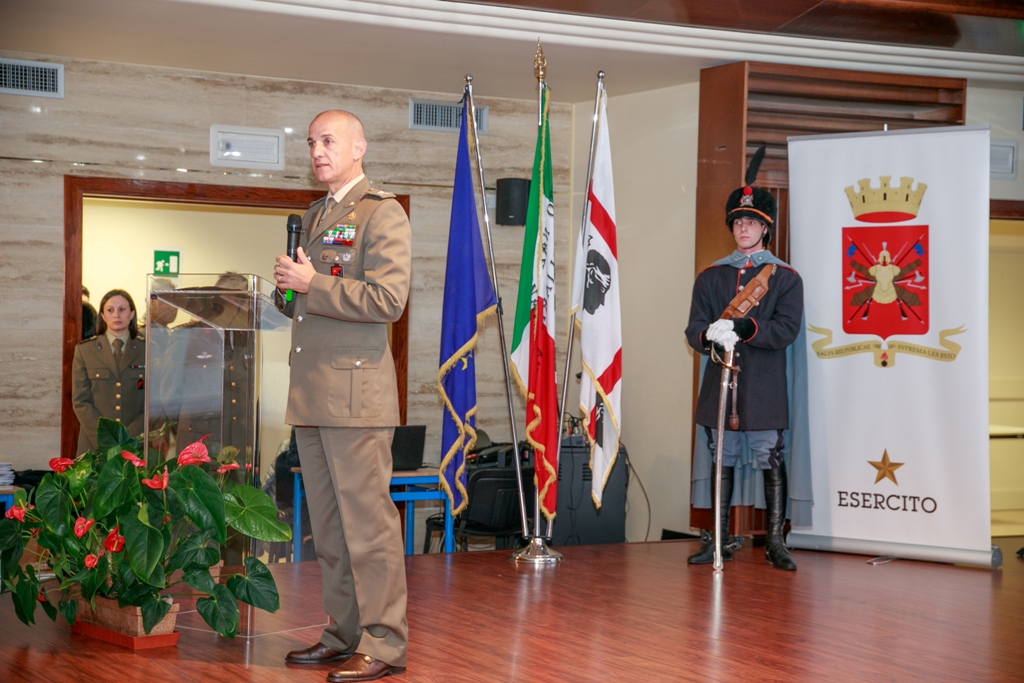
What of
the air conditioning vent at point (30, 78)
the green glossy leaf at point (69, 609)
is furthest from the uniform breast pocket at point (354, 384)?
the air conditioning vent at point (30, 78)

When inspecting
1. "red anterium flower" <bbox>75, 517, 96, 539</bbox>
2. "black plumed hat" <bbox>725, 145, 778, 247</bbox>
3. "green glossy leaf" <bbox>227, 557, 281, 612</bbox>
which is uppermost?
"black plumed hat" <bbox>725, 145, 778, 247</bbox>

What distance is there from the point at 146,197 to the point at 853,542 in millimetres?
4364

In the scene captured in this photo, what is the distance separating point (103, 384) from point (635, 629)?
351 cm

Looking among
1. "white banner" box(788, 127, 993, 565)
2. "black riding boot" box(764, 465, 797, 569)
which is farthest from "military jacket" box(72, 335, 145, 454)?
"white banner" box(788, 127, 993, 565)

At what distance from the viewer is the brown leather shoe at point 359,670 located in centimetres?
296

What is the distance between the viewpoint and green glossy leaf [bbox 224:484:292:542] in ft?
11.0

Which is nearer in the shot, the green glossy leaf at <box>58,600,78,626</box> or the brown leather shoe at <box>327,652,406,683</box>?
the brown leather shoe at <box>327,652,406,683</box>

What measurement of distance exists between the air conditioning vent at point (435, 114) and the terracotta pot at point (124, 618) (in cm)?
386

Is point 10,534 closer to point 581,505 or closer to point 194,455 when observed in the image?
point 194,455

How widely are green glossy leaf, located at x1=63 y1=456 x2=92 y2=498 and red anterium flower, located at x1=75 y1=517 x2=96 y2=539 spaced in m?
0.12

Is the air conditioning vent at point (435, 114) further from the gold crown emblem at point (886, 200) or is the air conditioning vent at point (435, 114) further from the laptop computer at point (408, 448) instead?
the gold crown emblem at point (886, 200)

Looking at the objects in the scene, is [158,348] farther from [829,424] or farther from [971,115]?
[971,115]

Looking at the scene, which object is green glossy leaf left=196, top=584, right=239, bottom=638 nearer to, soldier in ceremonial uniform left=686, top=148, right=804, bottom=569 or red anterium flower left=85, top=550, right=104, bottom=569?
red anterium flower left=85, top=550, right=104, bottom=569

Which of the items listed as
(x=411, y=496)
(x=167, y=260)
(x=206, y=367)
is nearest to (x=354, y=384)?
(x=206, y=367)
